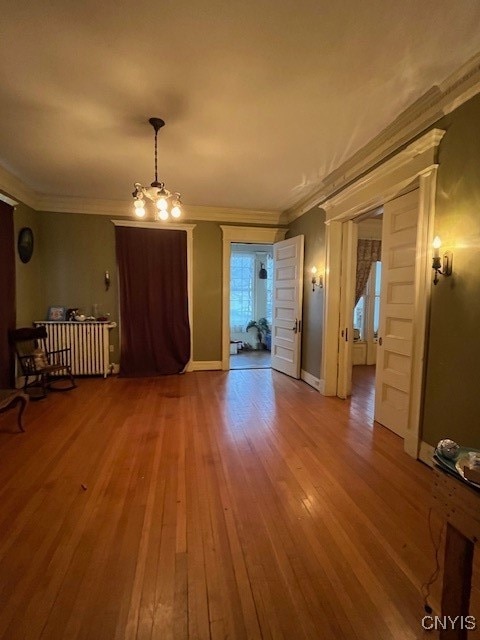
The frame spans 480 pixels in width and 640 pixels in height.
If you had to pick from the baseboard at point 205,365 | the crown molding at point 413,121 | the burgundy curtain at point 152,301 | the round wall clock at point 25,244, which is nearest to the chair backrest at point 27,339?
the round wall clock at point 25,244

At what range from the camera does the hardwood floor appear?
134cm

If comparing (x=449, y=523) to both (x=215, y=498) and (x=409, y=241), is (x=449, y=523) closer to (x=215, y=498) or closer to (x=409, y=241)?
(x=215, y=498)

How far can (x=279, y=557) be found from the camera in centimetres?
165

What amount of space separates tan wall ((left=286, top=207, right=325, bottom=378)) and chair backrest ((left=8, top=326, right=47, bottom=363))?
13.0 ft

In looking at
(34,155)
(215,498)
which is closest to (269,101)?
(34,155)

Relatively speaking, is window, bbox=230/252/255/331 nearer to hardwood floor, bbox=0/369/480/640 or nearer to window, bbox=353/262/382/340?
window, bbox=353/262/382/340

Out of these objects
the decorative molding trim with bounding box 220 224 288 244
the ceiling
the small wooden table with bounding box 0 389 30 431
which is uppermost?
the ceiling

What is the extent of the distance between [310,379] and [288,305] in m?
1.29

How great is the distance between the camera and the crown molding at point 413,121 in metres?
2.09

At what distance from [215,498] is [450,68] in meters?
3.29

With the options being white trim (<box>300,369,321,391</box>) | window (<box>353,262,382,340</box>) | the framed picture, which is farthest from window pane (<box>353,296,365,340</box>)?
the framed picture

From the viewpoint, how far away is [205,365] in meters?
5.73

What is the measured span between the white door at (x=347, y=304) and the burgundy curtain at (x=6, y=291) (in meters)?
4.31

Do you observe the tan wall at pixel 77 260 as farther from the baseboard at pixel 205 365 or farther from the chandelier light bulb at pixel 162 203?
the chandelier light bulb at pixel 162 203
